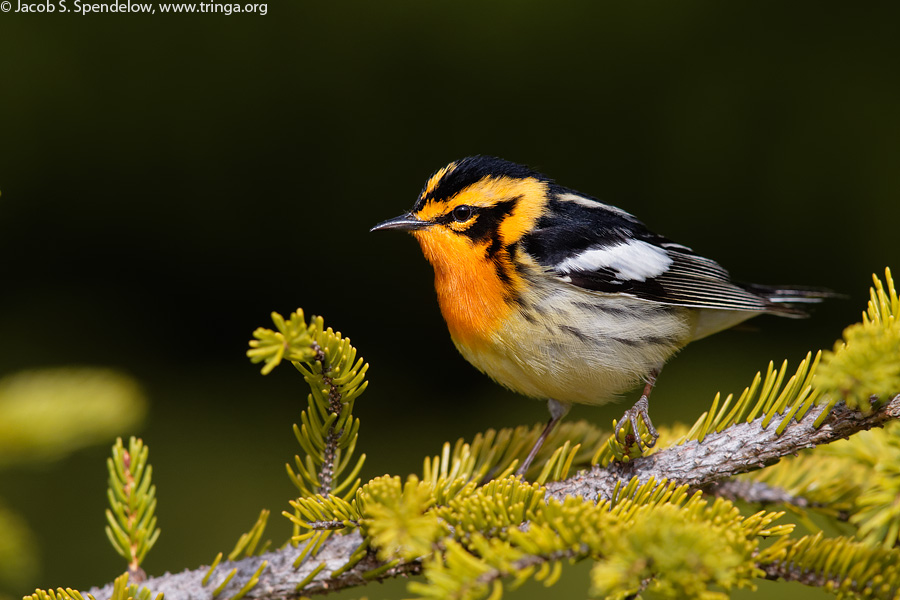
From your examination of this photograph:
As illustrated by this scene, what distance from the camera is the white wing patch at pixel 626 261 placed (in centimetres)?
253

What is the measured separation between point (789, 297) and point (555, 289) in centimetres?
117

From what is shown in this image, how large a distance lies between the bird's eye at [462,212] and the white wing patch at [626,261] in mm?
400

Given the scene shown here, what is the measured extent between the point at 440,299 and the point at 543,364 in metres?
0.47

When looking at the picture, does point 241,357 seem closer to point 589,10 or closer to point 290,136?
point 290,136

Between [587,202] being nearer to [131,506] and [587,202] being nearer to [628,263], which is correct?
[628,263]

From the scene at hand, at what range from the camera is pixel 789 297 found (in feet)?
9.87

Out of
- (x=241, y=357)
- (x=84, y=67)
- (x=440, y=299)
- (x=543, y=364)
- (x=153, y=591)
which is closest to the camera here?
(x=153, y=591)

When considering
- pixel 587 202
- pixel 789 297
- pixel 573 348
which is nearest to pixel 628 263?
pixel 587 202

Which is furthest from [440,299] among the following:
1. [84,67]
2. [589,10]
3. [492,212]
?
[84,67]

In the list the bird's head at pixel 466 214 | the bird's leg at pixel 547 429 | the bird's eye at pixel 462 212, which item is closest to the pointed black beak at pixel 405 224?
the bird's head at pixel 466 214

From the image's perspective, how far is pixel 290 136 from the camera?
3627 millimetres

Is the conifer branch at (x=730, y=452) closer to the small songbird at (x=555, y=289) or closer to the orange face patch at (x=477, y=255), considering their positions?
the small songbird at (x=555, y=289)

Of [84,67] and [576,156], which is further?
[576,156]

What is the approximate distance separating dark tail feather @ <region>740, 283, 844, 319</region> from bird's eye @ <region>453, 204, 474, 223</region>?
120cm
